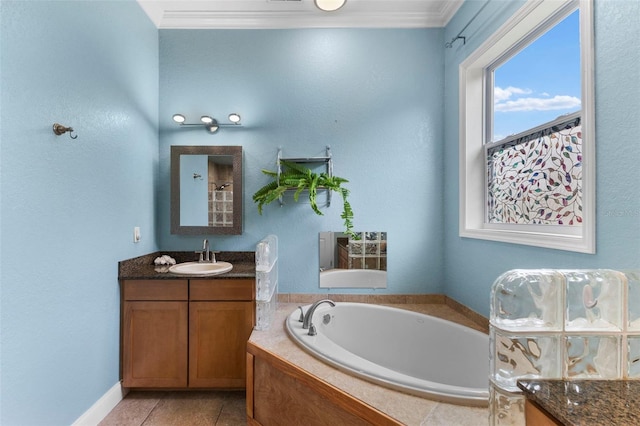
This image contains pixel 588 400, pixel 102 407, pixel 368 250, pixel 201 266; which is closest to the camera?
pixel 588 400

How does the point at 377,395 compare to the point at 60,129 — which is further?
the point at 60,129

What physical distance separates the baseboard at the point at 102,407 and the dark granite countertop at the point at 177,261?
2.42 feet

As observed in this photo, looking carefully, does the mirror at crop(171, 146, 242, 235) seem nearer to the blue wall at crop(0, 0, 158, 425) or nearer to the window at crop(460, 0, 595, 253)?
the blue wall at crop(0, 0, 158, 425)

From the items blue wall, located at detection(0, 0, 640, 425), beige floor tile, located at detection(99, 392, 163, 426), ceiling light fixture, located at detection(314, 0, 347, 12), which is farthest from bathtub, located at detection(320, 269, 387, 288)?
ceiling light fixture, located at detection(314, 0, 347, 12)

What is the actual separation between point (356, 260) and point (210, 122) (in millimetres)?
1690

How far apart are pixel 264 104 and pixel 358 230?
1.36m

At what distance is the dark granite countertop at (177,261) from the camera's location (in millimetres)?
1906

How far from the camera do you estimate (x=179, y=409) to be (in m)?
1.83

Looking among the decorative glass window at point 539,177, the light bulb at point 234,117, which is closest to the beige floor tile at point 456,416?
the decorative glass window at point 539,177

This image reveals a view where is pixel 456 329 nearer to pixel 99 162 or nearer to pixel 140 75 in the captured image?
pixel 99 162

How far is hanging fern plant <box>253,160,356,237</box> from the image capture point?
6.88 feet

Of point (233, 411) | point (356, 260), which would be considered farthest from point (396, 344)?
point (233, 411)

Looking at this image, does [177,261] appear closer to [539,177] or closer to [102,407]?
[102,407]

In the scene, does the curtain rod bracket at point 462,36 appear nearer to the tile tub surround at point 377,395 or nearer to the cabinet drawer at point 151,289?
the tile tub surround at point 377,395
